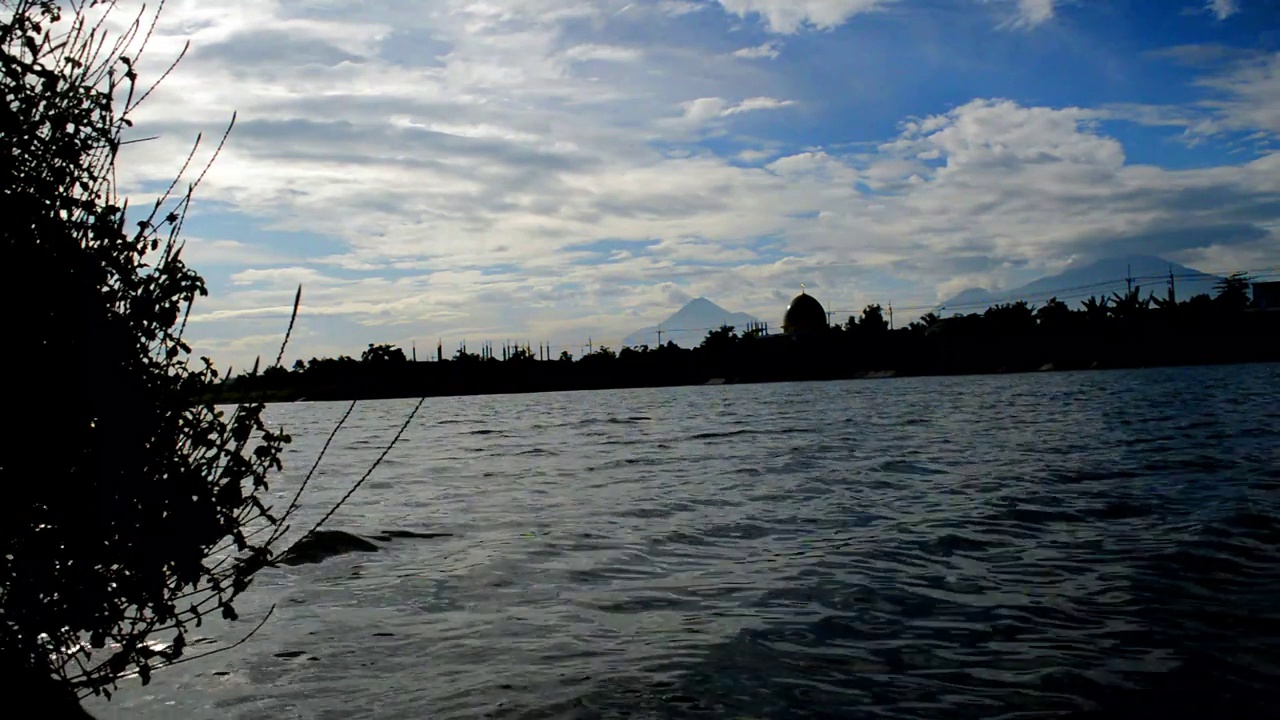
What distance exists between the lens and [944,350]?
127m

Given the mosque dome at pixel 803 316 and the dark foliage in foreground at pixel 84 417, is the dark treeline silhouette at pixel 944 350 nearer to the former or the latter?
the mosque dome at pixel 803 316

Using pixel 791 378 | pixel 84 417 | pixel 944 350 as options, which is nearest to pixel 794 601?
pixel 84 417

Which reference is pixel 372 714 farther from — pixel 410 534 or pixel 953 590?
pixel 410 534

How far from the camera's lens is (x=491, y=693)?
7.07 metres

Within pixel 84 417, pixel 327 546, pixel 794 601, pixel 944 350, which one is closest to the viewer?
pixel 84 417

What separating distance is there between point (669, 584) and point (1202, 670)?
511 centimetres

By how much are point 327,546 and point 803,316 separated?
482ft

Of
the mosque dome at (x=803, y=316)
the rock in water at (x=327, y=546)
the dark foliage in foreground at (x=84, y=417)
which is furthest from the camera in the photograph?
the mosque dome at (x=803, y=316)

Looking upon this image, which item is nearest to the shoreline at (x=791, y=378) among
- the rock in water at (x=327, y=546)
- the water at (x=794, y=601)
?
the rock in water at (x=327, y=546)

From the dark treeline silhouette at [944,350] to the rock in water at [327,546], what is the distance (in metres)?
67.2

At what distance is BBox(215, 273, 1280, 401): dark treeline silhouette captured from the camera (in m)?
106

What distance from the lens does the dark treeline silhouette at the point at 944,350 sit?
106250mm

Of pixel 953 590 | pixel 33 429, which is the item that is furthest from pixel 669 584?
pixel 33 429

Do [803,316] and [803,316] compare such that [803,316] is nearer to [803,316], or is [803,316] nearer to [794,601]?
[803,316]
